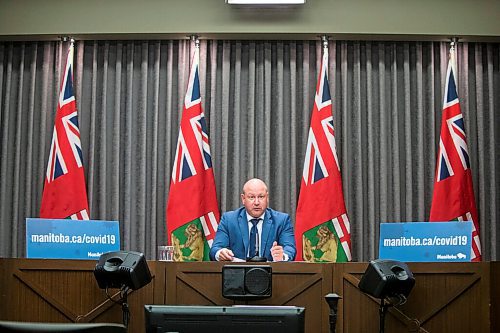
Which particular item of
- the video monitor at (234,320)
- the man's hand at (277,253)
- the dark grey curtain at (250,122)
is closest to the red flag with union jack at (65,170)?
the dark grey curtain at (250,122)

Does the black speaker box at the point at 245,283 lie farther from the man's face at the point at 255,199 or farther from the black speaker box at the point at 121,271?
the man's face at the point at 255,199

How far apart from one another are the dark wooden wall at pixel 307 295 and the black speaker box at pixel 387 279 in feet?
0.65

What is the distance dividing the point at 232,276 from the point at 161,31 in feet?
10.8

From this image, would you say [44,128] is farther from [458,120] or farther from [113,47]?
[458,120]

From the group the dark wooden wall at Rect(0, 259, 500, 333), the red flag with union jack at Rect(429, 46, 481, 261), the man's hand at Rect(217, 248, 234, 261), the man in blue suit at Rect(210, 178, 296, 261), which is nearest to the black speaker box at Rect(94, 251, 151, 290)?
the dark wooden wall at Rect(0, 259, 500, 333)

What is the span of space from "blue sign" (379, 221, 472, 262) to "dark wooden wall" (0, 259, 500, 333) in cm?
9

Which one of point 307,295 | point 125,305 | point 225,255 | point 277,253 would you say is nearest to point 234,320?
point 125,305

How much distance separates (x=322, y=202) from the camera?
717cm

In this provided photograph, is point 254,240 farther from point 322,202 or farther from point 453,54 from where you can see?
point 453,54

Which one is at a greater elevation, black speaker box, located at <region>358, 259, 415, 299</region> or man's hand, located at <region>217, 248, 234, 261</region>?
man's hand, located at <region>217, 248, 234, 261</region>

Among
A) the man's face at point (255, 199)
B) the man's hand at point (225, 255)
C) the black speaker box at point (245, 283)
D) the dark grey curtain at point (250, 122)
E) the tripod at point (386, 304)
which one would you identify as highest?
the dark grey curtain at point (250, 122)

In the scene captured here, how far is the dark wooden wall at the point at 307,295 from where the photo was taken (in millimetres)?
4852

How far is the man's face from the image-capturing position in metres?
6.02

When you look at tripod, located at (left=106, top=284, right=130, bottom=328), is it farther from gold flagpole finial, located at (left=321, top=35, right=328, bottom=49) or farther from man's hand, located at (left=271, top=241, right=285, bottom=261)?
gold flagpole finial, located at (left=321, top=35, right=328, bottom=49)
